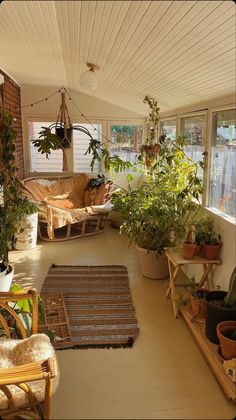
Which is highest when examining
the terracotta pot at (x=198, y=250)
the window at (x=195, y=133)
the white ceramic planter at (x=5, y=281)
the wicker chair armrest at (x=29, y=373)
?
the window at (x=195, y=133)

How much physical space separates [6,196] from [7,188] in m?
0.07

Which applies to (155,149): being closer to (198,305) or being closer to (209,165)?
(209,165)

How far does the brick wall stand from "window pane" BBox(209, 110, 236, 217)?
2.62 metres

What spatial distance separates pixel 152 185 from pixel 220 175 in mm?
648

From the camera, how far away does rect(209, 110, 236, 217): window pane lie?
2436 millimetres

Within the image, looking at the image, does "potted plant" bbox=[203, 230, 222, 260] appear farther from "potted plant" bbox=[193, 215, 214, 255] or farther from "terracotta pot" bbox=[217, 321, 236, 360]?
"terracotta pot" bbox=[217, 321, 236, 360]

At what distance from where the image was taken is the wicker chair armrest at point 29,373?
109 centimetres

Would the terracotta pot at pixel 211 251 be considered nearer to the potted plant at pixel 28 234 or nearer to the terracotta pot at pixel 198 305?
the terracotta pot at pixel 198 305

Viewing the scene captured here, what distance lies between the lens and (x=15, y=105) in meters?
4.71

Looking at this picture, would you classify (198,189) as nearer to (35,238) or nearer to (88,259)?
(88,259)

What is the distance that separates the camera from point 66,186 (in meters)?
5.07

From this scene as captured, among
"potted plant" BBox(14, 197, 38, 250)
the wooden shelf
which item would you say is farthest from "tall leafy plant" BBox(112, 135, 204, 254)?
"potted plant" BBox(14, 197, 38, 250)

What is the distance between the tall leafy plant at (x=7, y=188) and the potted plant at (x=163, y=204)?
40.5 inches

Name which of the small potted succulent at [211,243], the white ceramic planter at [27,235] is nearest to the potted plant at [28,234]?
the white ceramic planter at [27,235]
